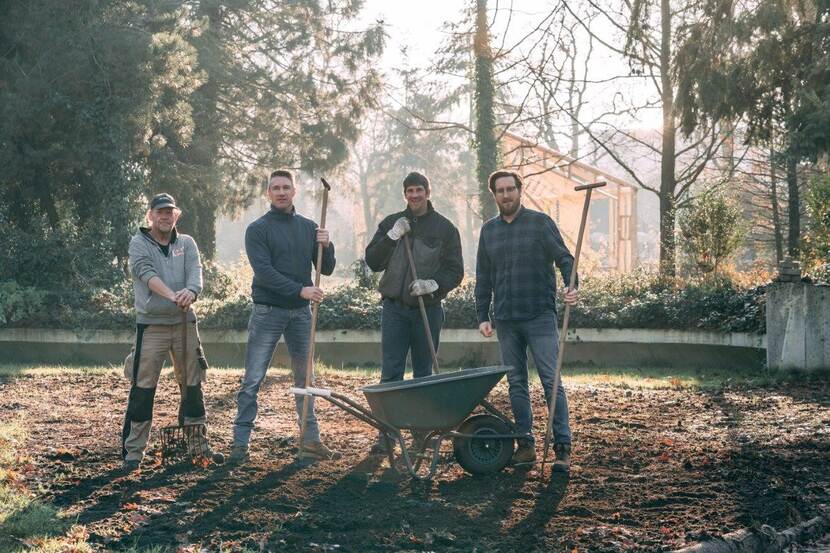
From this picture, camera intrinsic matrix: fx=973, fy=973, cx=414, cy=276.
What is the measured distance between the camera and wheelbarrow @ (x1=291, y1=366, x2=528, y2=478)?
5.08 m

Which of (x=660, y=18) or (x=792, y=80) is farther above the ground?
(x=660, y=18)

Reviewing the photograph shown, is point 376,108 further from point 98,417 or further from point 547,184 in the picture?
point 98,417

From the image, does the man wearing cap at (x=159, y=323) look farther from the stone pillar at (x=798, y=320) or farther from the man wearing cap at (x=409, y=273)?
the stone pillar at (x=798, y=320)

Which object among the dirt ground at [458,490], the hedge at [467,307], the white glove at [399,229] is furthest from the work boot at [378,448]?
the hedge at [467,307]

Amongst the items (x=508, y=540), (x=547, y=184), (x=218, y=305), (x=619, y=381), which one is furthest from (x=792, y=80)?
(x=547, y=184)

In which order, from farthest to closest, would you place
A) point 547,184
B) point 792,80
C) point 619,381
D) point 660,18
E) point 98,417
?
1. point 547,184
2. point 660,18
3. point 792,80
4. point 619,381
5. point 98,417

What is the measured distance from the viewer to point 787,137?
10.4m

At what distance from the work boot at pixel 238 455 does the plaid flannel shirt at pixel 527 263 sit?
1.74 m

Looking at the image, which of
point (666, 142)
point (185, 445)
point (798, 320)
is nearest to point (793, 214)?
point (666, 142)

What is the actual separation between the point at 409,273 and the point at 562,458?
1441 mm

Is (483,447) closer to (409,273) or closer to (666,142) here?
(409,273)

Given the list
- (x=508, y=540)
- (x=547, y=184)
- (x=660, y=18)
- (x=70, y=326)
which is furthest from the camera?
(x=547, y=184)

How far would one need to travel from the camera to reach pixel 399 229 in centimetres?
585

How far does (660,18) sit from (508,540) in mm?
13919
